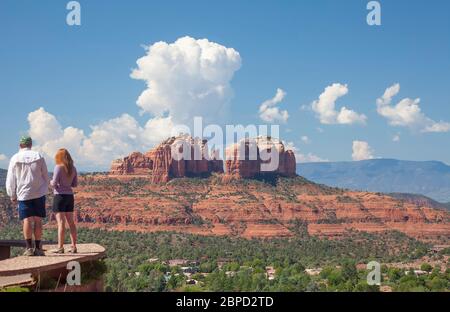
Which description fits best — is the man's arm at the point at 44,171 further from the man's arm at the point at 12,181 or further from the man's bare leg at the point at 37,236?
the man's bare leg at the point at 37,236

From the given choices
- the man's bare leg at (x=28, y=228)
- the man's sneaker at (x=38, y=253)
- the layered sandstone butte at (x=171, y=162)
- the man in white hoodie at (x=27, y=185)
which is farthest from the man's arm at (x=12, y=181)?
the layered sandstone butte at (x=171, y=162)

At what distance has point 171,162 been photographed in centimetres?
11338

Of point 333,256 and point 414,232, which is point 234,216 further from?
point 414,232

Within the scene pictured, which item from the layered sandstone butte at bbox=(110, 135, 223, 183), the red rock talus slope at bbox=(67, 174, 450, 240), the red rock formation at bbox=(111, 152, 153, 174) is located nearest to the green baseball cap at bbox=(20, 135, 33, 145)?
the red rock talus slope at bbox=(67, 174, 450, 240)

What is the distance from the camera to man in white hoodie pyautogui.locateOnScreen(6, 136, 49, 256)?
27.3 feet

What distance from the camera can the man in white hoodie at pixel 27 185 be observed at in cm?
834

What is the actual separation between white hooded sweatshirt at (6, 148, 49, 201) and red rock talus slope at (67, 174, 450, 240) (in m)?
81.1

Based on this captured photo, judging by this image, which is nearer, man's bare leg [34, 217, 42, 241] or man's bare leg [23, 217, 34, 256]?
man's bare leg [23, 217, 34, 256]

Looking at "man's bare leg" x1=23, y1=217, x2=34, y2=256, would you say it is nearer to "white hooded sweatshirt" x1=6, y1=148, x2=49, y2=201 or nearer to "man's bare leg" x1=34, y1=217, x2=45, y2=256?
"man's bare leg" x1=34, y1=217, x2=45, y2=256

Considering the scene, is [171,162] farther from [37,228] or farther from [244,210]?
[37,228]

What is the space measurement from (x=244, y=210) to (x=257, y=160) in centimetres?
2498

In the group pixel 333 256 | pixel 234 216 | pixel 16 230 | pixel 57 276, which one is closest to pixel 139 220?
pixel 234 216

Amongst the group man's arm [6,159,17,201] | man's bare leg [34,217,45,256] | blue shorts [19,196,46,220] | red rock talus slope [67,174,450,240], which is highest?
man's arm [6,159,17,201]

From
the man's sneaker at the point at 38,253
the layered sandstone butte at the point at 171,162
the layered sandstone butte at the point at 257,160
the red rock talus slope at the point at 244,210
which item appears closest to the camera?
the man's sneaker at the point at 38,253
